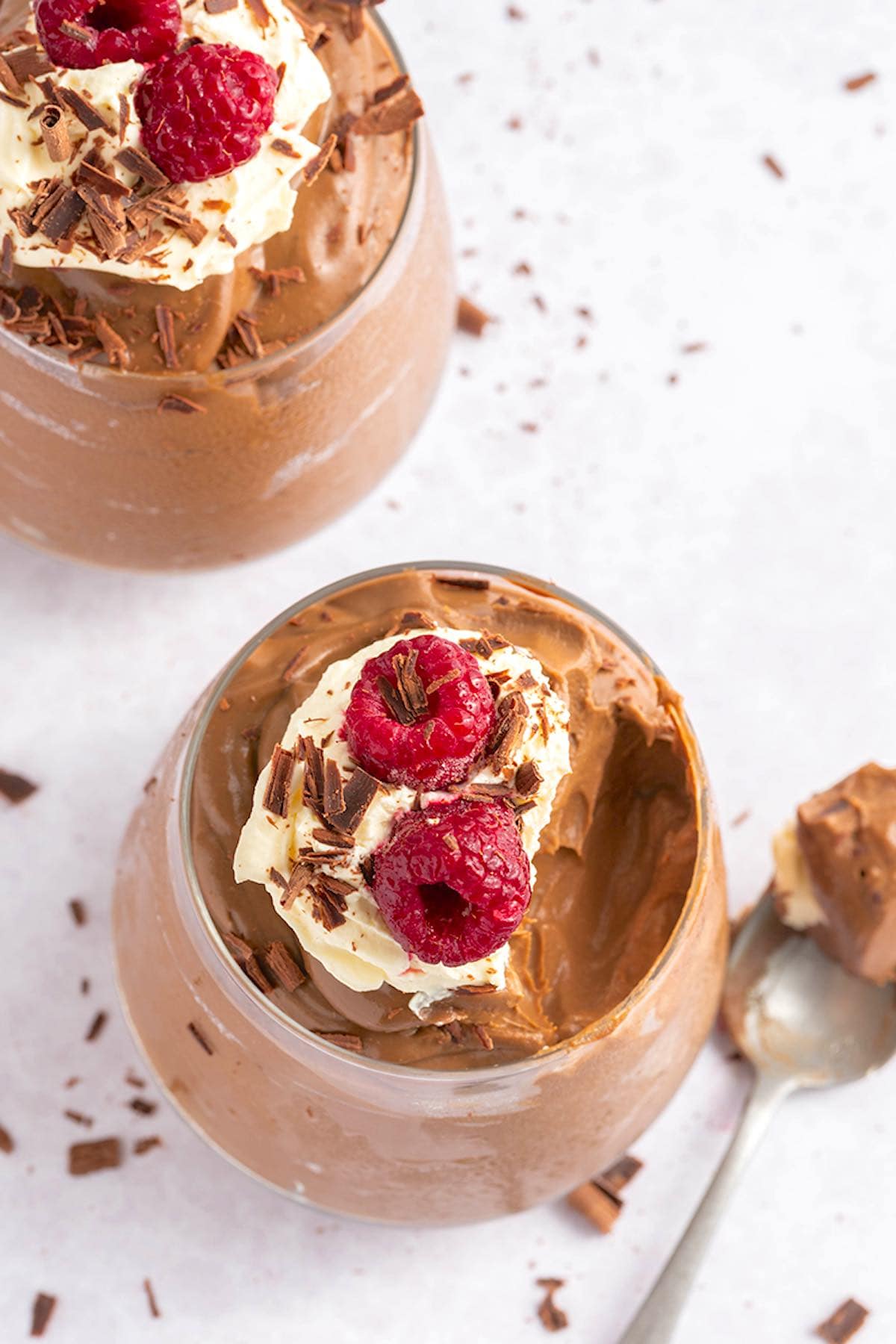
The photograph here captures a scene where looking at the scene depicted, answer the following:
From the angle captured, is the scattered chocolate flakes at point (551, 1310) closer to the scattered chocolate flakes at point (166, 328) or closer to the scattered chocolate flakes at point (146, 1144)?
the scattered chocolate flakes at point (146, 1144)

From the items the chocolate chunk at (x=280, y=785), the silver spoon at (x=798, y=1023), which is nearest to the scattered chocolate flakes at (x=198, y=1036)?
the chocolate chunk at (x=280, y=785)

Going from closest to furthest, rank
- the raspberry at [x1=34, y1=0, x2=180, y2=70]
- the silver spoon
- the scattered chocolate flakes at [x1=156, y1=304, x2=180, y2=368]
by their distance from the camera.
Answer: the raspberry at [x1=34, y1=0, x2=180, y2=70] → the scattered chocolate flakes at [x1=156, y1=304, x2=180, y2=368] → the silver spoon

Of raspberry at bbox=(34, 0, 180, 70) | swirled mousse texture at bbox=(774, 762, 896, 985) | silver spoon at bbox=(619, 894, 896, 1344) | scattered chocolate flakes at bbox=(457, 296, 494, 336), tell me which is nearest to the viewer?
raspberry at bbox=(34, 0, 180, 70)

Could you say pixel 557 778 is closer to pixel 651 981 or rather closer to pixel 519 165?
pixel 651 981

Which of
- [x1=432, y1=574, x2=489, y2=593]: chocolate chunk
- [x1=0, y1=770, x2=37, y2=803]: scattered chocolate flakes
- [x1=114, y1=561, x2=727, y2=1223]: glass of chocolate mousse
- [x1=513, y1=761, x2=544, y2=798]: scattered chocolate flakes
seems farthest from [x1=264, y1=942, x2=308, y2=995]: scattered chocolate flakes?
[x1=0, y1=770, x2=37, y2=803]: scattered chocolate flakes

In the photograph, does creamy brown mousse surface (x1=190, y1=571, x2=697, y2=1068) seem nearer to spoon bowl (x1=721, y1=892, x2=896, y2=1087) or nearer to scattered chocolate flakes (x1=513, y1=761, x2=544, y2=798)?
scattered chocolate flakes (x1=513, y1=761, x2=544, y2=798)

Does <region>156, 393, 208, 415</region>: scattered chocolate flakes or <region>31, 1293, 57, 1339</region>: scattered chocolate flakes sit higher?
<region>156, 393, 208, 415</region>: scattered chocolate flakes

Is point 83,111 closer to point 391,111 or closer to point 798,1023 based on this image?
point 391,111
